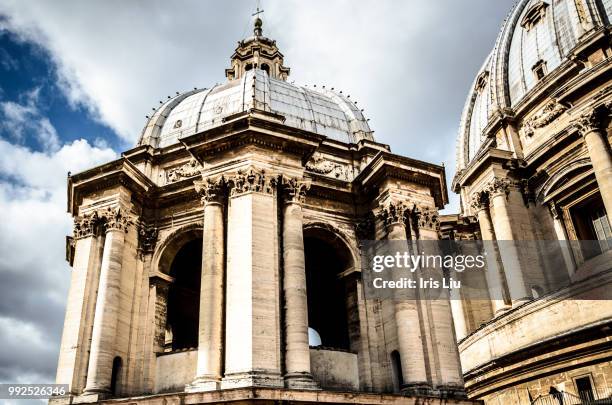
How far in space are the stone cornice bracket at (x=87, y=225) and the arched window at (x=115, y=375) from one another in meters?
4.26

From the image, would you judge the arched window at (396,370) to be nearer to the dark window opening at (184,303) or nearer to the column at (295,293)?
the column at (295,293)

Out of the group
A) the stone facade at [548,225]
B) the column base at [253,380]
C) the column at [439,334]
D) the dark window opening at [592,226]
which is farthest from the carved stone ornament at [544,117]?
the column base at [253,380]

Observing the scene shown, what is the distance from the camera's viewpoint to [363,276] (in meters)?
20.5

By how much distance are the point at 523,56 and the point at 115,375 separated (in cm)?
3742

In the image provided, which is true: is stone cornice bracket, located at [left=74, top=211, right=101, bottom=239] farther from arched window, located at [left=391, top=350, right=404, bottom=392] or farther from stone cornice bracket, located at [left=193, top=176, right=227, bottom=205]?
arched window, located at [left=391, top=350, right=404, bottom=392]

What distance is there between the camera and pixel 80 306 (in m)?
18.3

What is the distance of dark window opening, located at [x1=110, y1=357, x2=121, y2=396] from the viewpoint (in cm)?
1772

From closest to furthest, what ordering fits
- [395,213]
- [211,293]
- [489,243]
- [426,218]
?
[211,293] < [395,213] < [426,218] < [489,243]

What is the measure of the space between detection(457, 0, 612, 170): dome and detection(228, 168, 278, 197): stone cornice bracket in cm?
2263

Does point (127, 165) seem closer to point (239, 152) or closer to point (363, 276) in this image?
point (239, 152)

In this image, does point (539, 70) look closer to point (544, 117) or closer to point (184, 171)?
point (544, 117)

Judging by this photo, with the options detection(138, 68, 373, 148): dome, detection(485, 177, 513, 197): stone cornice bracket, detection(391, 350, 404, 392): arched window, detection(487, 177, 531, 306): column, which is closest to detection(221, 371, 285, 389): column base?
detection(391, 350, 404, 392): arched window

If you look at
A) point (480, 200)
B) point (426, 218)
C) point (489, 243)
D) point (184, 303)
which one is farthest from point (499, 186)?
point (184, 303)

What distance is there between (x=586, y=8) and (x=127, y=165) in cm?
3211
